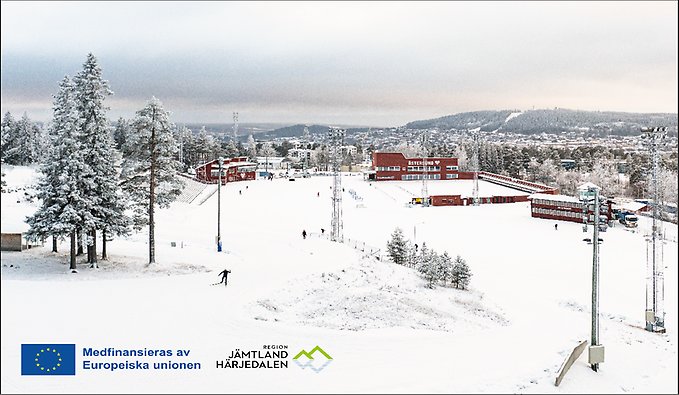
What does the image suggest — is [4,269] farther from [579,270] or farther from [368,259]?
[579,270]

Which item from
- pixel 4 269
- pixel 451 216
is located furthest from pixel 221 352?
pixel 451 216

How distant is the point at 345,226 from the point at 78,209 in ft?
80.3

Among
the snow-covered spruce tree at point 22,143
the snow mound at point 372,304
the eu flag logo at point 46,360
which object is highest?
the snow-covered spruce tree at point 22,143

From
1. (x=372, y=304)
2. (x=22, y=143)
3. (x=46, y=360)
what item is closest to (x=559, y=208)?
(x=372, y=304)

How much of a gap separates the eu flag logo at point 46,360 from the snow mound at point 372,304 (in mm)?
5281

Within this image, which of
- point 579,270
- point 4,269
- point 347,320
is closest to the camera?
point 347,320

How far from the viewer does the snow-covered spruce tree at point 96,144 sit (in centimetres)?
2172

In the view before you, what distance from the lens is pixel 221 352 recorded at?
13.0m

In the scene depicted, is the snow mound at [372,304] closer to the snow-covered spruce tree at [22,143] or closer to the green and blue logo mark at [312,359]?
the green and blue logo mark at [312,359]

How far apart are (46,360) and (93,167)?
1181cm

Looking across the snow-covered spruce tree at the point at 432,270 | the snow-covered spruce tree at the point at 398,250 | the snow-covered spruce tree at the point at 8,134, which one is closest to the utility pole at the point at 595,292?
the snow-covered spruce tree at the point at 432,270

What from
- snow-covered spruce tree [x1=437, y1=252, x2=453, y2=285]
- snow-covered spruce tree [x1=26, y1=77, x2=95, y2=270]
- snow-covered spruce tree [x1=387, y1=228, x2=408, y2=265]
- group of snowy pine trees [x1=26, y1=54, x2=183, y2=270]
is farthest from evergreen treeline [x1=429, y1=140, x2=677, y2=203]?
snow-covered spruce tree [x1=26, y1=77, x2=95, y2=270]

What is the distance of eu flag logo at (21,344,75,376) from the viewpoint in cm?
1131

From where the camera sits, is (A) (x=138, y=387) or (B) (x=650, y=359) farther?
(B) (x=650, y=359)
